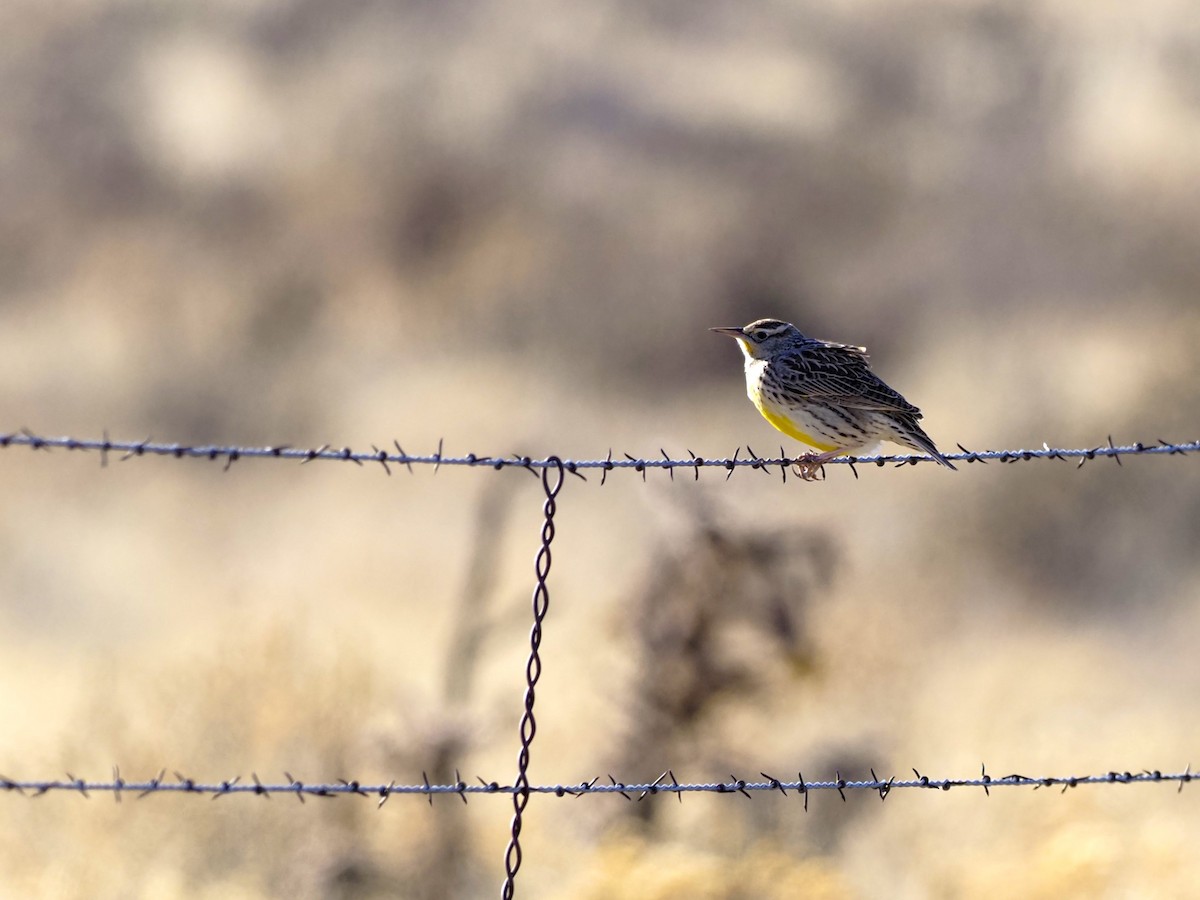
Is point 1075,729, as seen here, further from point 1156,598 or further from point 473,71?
point 473,71

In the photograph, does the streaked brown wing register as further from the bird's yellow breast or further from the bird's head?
the bird's head

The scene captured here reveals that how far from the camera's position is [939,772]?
40.4ft

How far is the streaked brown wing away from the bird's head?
34 centimetres

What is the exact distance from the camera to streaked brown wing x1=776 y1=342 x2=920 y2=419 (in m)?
8.21

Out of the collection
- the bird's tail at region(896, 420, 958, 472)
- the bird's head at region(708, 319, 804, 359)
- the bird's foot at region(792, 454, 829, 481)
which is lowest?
the bird's foot at region(792, 454, 829, 481)

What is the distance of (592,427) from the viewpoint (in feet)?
69.4

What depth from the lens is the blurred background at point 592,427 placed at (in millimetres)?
10320

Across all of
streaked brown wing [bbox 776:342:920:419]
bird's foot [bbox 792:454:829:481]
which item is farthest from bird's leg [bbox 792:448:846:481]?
streaked brown wing [bbox 776:342:920:419]

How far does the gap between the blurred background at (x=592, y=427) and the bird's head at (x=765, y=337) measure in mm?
1355

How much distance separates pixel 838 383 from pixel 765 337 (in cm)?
98

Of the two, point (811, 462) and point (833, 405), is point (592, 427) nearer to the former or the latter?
point (833, 405)

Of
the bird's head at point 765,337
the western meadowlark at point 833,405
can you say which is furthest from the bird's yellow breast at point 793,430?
the bird's head at point 765,337

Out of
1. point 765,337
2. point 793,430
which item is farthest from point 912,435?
point 765,337

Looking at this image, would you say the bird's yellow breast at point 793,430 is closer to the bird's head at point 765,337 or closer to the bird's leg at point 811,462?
the bird's leg at point 811,462
